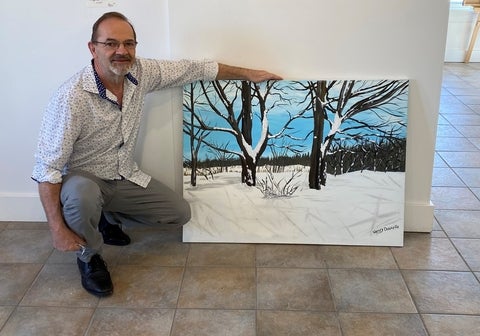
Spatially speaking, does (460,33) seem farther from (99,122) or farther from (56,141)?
(56,141)

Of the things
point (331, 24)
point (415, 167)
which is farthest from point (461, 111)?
point (331, 24)

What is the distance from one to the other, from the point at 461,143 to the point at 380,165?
179 centimetres

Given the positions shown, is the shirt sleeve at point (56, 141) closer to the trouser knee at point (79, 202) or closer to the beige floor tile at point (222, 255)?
the trouser knee at point (79, 202)

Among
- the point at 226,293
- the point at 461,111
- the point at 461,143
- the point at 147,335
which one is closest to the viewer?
the point at 147,335

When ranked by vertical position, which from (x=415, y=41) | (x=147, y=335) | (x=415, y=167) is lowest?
(x=147, y=335)

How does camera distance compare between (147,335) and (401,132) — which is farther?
(401,132)

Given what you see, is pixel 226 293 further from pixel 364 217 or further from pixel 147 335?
pixel 364 217

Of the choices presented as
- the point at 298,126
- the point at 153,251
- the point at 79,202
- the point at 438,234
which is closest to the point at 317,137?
the point at 298,126

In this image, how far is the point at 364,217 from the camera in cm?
240

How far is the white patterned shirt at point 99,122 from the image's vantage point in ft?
6.50

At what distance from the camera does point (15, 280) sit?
218cm

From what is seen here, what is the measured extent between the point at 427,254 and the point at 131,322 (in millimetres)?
A: 1375

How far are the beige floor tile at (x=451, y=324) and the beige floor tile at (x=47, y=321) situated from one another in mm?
1299

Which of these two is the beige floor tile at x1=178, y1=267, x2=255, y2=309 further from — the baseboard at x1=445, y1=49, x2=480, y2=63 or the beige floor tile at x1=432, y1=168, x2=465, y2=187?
the baseboard at x1=445, y1=49, x2=480, y2=63
